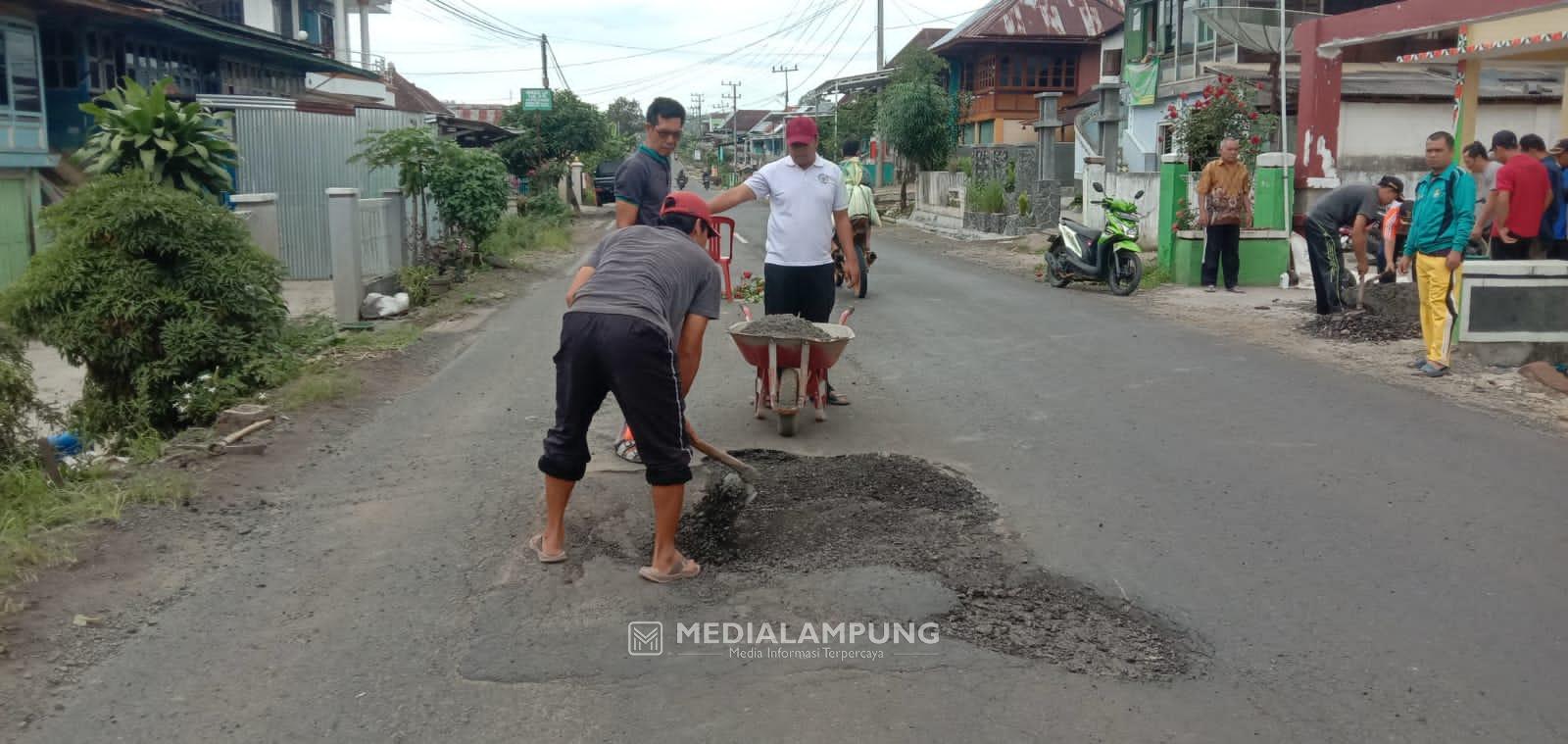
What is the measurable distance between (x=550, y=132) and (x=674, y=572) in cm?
3531

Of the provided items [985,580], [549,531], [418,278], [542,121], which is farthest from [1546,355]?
[542,121]

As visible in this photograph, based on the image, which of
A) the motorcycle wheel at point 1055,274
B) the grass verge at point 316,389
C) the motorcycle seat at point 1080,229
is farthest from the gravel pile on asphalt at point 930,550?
the motorcycle wheel at point 1055,274

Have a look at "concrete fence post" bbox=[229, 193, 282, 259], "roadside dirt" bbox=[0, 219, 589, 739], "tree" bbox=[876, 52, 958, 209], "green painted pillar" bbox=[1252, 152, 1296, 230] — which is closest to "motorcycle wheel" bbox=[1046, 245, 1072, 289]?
"green painted pillar" bbox=[1252, 152, 1296, 230]

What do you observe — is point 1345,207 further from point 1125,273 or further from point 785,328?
point 785,328

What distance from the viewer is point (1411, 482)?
6.15 m

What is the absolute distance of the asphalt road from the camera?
3598mm

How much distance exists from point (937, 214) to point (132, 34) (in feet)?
61.0

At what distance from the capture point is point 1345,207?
12.0 metres

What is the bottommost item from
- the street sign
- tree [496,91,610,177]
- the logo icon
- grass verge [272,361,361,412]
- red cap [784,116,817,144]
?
the logo icon

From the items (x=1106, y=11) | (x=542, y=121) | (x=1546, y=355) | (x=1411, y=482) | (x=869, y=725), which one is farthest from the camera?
(x=1106, y=11)

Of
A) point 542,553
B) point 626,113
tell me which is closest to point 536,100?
point 542,553

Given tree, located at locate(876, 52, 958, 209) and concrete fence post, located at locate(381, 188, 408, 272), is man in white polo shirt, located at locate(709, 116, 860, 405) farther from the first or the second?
tree, located at locate(876, 52, 958, 209)

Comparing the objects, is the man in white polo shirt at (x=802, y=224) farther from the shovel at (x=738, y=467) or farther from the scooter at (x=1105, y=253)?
the scooter at (x=1105, y=253)

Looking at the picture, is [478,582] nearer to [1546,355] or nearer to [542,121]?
[1546,355]
